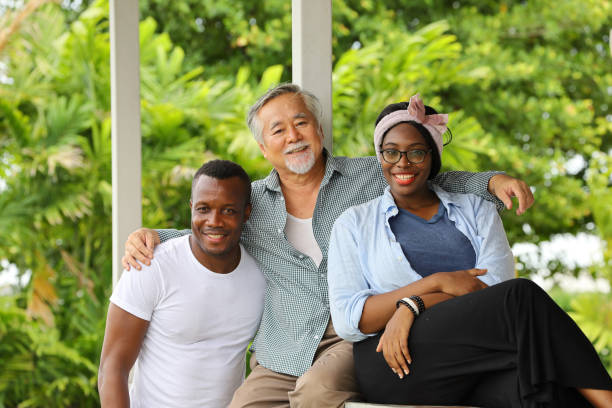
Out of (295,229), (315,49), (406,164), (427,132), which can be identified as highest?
(315,49)

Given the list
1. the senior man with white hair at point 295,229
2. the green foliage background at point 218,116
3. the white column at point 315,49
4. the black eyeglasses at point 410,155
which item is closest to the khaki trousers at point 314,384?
the senior man with white hair at point 295,229

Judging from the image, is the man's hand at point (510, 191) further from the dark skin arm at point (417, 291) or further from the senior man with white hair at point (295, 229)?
the dark skin arm at point (417, 291)

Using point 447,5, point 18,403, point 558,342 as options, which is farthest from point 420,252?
point 447,5

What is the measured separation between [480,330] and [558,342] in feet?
0.65

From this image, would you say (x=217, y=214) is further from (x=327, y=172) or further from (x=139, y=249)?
(x=327, y=172)

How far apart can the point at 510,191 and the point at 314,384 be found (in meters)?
0.85

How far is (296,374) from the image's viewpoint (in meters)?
2.36

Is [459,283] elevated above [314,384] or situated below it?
above

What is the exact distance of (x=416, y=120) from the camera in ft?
7.30

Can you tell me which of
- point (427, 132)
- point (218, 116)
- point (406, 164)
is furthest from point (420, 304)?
point (218, 116)

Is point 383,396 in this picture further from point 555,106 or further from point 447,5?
point 447,5

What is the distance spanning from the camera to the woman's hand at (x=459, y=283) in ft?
6.51

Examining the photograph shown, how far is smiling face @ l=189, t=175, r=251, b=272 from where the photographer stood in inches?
93.6

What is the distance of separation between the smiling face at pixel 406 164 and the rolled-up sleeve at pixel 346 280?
7.6 inches
